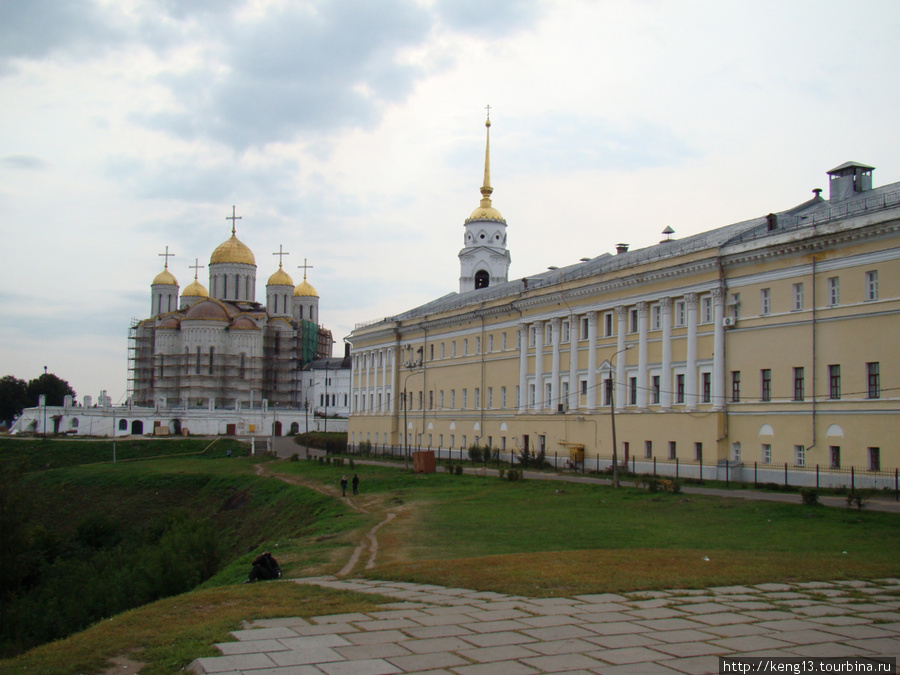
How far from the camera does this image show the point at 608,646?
10.8 m

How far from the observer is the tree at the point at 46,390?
126625mm

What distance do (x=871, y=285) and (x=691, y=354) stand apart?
10.7 m

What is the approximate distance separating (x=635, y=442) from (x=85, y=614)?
29517mm

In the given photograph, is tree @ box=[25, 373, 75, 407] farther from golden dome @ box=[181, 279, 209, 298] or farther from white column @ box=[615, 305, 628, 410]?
white column @ box=[615, 305, 628, 410]

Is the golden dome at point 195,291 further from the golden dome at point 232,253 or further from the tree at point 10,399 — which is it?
the tree at point 10,399

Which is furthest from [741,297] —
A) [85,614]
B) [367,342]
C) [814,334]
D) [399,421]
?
[367,342]

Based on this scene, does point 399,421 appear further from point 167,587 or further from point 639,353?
point 167,587

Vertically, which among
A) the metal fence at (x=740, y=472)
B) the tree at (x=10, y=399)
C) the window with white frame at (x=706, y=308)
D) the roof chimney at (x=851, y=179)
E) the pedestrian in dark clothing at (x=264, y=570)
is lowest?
the pedestrian in dark clothing at (x=264, y=570)

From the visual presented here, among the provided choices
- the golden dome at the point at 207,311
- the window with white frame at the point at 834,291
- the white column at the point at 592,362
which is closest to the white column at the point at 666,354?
the white column at the point at 592,362

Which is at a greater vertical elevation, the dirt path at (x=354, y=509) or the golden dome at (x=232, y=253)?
the golden dome at (x=232, y=253)

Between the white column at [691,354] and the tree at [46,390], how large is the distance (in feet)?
352

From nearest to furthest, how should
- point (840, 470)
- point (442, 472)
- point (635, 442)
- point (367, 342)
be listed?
point (840, 470)
point (635, 442)
point (442, 472)
point (367, 342)

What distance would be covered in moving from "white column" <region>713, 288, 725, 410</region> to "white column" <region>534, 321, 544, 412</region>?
1640 centimetres

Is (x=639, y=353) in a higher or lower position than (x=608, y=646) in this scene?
higher
